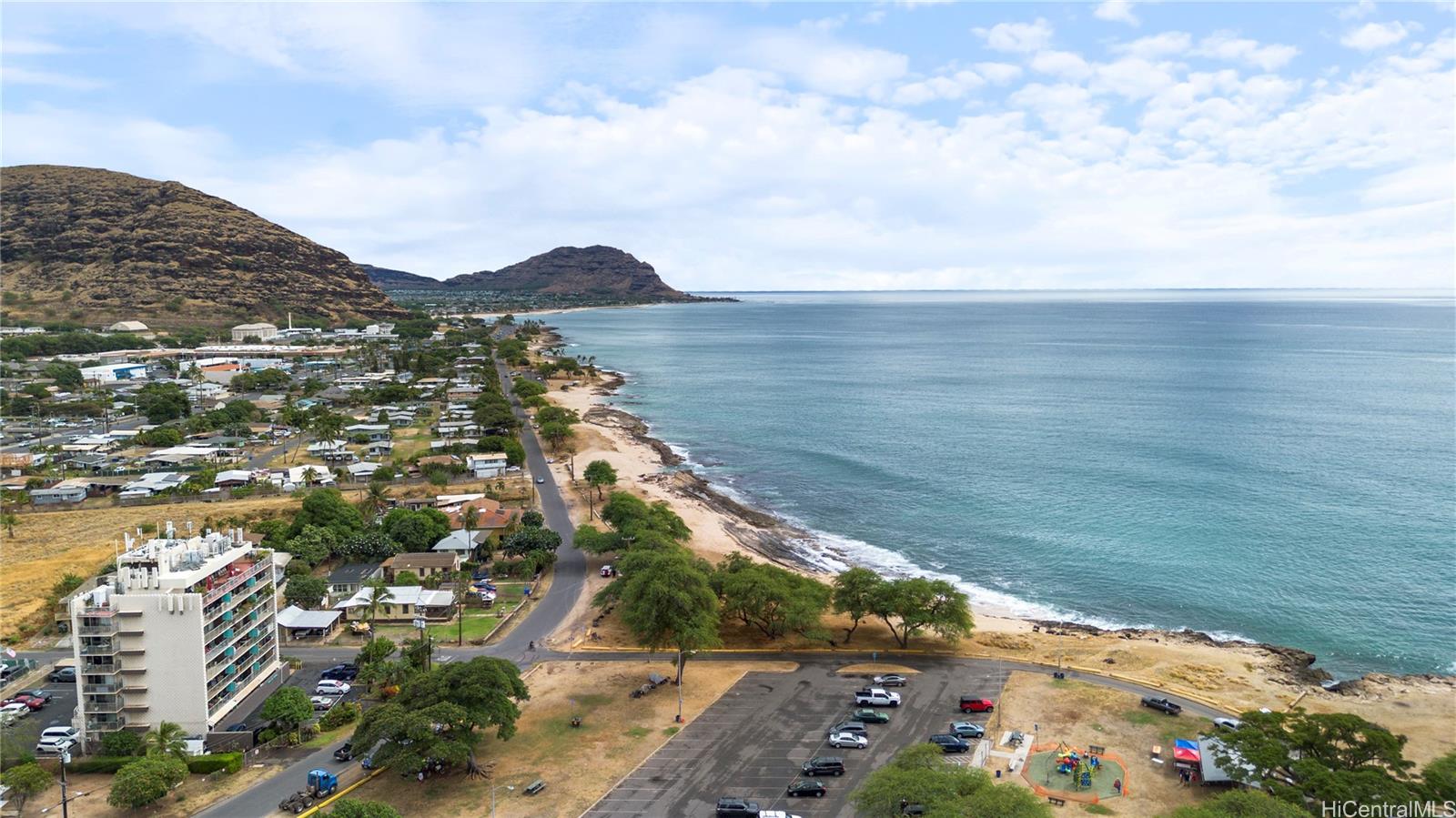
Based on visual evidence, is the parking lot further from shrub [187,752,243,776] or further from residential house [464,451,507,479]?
residential house [464,451,507,479]

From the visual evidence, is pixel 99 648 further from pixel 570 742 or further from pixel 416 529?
pixel 416 529

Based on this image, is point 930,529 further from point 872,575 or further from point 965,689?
point 965,689

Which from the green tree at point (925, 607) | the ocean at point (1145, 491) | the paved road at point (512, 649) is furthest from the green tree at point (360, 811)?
the ocean at point (1145, 491)

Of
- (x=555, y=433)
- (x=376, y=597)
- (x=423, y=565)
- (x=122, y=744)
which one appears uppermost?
(x=555, y=433)

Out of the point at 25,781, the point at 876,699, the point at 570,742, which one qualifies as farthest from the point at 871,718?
the point at 25,781

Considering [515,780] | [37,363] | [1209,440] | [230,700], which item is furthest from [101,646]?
[37,363]
